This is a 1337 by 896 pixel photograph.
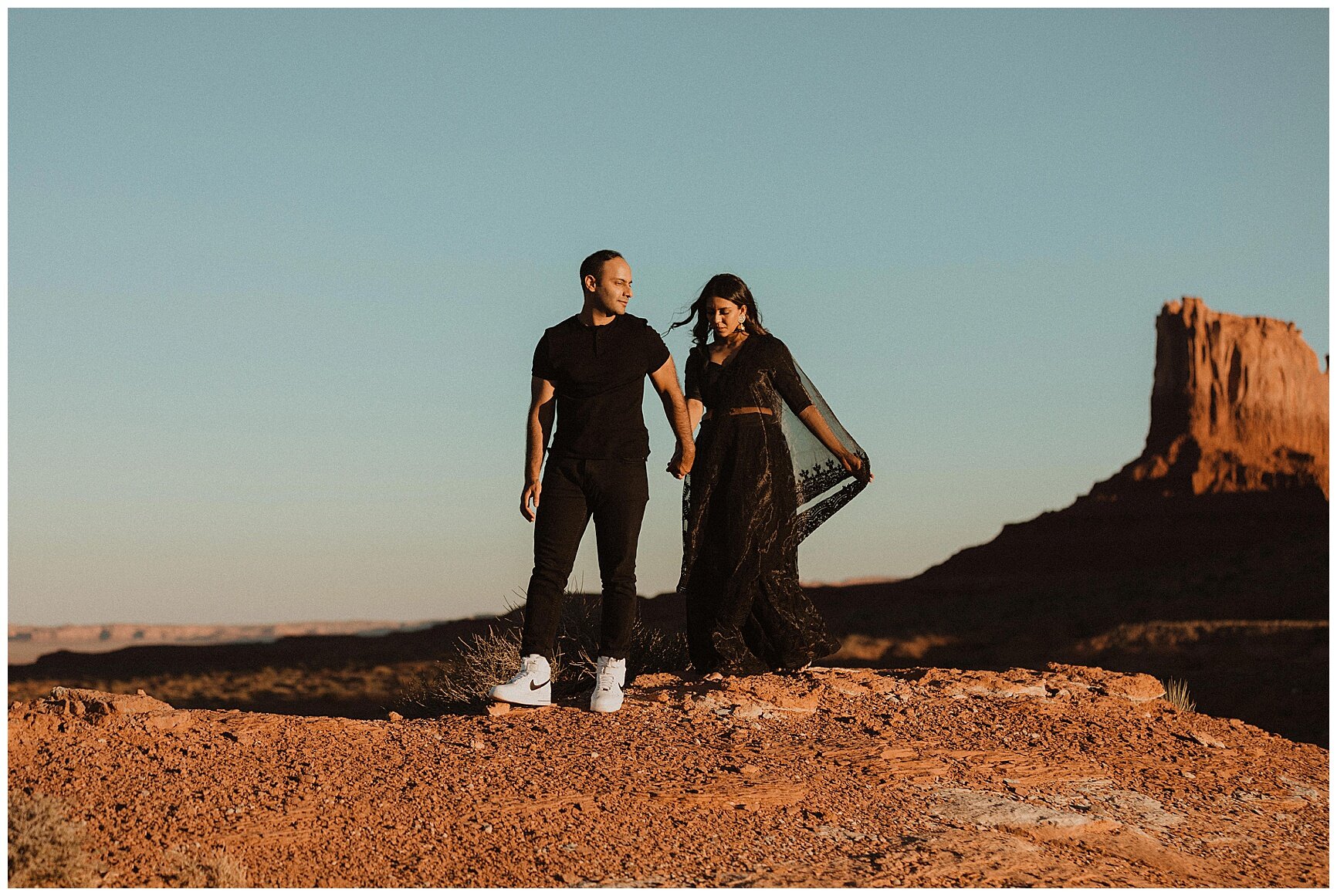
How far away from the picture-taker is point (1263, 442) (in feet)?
240

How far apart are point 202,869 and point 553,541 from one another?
2.50 metres

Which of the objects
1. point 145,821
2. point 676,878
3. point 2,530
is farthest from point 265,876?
point 2,530

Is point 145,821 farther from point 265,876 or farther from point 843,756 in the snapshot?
point 843,756

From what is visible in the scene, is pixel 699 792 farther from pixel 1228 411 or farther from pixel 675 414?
pixel 1228 411

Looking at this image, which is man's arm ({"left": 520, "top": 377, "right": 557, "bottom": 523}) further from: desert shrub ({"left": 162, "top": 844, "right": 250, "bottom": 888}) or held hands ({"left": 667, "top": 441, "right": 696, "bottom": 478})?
desert shrub ({"left": 162, "top": 844, "right": 250, "bottom": 888})

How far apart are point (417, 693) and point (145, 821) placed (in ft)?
15.7

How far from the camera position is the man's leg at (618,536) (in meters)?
6.23

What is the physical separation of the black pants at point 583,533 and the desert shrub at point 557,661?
45.2 inches

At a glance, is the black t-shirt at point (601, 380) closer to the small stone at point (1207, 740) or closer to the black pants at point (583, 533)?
the black pants at point (583, 533)

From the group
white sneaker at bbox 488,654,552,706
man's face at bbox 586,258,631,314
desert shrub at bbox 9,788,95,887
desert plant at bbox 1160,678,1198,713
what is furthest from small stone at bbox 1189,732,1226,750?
desert shrub at bbox 9,788,95,887

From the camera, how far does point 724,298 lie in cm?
724

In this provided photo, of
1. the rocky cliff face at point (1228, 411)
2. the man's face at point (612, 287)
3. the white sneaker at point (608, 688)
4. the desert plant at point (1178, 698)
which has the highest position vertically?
the rocky cliff face at point (1228, 411)

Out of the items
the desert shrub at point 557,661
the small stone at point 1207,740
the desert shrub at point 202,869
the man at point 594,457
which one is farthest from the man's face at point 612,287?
the small stone at point 1207,740

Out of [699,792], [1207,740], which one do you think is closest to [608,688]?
[699,792]
